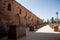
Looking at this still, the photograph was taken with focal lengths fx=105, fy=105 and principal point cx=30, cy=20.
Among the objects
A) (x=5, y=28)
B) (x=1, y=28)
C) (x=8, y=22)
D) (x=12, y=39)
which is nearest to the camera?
(x=12, y=39)

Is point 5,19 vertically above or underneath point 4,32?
above

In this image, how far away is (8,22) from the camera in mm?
9961

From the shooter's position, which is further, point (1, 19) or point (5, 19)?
→ point (5, 19)

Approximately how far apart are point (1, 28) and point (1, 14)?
3.83 feet

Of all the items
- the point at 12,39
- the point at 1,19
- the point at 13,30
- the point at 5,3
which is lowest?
the point at 12,39

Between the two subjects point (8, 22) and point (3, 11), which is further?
point (8, 22)

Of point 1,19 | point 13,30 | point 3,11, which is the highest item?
point 3,11

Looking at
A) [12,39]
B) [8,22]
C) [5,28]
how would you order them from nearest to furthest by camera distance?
[12,39], [5,28], [8,22]

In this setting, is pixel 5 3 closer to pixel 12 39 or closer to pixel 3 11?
pixel 3 11

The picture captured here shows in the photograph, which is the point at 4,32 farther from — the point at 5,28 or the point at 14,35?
the point at 14,35

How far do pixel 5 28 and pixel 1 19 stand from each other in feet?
3.24

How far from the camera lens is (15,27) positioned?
6.99 meters

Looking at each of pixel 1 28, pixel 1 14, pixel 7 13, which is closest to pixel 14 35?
pixel 1 28

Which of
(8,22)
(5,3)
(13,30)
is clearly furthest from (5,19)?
(13,30)
